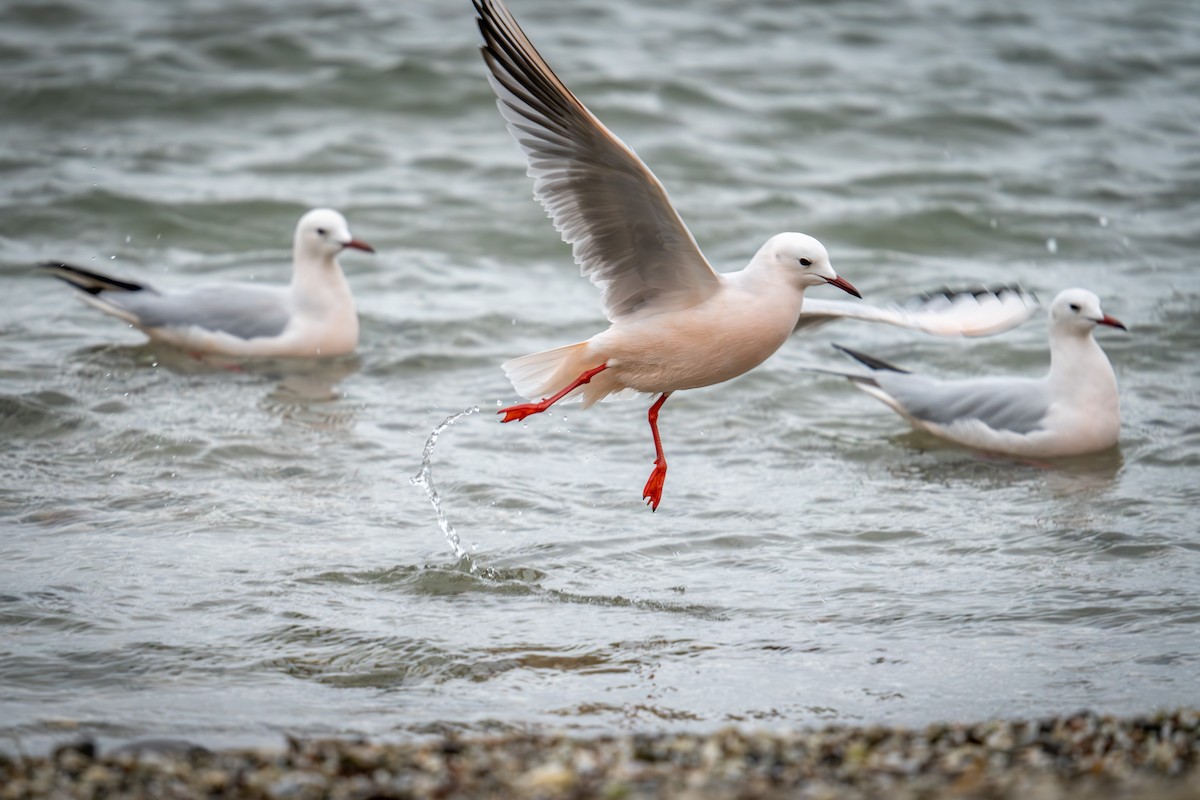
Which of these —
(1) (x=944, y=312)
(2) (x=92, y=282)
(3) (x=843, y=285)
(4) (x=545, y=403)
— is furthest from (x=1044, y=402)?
(2) (x=92, y=282)

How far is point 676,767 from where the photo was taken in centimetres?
394

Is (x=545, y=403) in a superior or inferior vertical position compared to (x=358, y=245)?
superior

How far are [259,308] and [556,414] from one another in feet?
7.07

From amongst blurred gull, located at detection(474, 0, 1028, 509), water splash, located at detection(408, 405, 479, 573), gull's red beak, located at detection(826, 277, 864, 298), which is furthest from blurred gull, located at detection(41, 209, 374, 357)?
gull's red beak, located at detection(826, 277, 864, 298)

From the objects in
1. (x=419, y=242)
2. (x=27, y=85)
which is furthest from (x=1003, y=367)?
(x=27, y=85)

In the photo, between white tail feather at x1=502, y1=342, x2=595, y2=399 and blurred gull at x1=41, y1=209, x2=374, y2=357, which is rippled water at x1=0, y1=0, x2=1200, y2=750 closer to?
blurred gull at x1=41, y1=209, x2=374, y2=357

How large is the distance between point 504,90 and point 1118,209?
8.50m

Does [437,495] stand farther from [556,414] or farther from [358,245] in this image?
[358,245]

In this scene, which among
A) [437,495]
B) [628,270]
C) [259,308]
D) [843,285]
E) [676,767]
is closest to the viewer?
[676,767]

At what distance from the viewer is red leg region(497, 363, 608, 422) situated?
612 centimetres

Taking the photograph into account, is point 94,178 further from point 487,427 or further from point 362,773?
point 362,773

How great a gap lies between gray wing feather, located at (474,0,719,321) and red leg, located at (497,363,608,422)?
0.98ft


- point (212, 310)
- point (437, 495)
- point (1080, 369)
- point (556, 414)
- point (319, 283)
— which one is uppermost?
point (1080, 369)

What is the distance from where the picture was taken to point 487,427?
8352 millimetres
